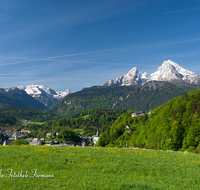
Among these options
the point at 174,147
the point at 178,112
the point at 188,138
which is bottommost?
the point at 174,147

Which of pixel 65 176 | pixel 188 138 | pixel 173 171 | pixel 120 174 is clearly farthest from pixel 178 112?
pixel 65 176

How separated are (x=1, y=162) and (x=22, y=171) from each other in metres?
4.48

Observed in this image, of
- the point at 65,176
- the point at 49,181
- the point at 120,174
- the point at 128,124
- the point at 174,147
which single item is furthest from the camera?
the point at 128,124

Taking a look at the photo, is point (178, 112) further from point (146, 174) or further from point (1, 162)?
point (1, 162)

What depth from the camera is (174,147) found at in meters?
65.2

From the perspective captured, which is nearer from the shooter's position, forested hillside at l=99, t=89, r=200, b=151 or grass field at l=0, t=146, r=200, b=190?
grass field at l=0, t=146, r=200, b=190

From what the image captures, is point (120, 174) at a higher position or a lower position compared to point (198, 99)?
lower

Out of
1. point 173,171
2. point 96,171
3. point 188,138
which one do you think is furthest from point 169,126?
point 96,171

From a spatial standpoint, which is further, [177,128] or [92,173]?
[177,128]

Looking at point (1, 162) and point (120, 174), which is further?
point (1, 162)

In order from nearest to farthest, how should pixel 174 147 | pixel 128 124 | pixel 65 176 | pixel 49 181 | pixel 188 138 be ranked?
pixel 49 181, pixel 65 176, pixel 188 138, pixel 174 147, pixel 128 124

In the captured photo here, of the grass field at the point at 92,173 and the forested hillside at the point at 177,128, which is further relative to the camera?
the forested hillside at the point at 177,128

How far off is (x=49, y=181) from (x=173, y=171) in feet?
49.6

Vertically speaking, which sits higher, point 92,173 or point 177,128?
point 177,128
